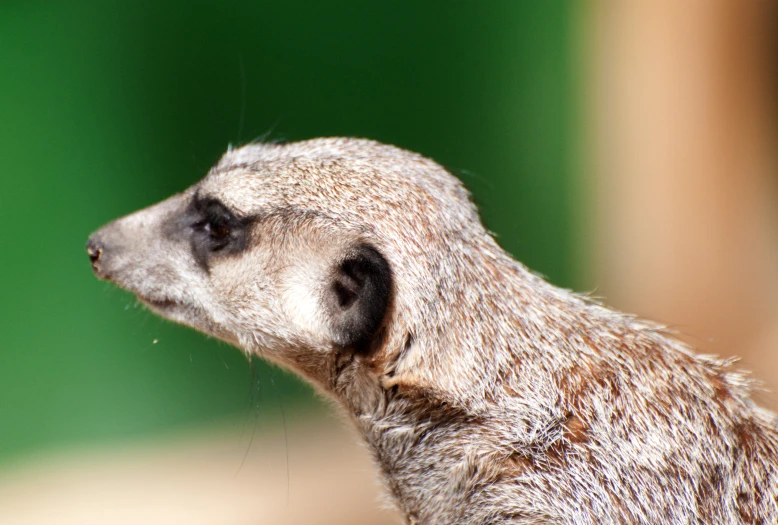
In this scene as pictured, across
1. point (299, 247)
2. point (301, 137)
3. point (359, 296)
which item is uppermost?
point (301, 137)

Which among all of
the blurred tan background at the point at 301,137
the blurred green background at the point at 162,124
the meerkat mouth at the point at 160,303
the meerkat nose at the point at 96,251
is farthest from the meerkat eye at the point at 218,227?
the blurred green background at the point at 162,124

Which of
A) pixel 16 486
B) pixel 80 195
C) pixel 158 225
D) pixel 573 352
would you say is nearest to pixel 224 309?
pixel 158 225

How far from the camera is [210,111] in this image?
5977mm

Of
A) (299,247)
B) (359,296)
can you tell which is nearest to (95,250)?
(299,247)

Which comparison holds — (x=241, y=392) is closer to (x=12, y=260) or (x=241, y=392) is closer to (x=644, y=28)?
(x=12, y=260)

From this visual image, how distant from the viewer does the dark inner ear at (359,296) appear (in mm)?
2650

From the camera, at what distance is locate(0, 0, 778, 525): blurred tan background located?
5.70 metres

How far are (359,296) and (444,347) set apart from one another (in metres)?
0.30

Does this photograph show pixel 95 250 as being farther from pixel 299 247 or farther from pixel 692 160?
pixel 692 160

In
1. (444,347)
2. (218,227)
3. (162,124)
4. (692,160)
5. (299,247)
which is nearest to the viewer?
(444,347)

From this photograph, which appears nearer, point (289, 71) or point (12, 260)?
point (12, 260)

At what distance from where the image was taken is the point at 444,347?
2.63m

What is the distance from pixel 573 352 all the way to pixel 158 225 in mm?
1459

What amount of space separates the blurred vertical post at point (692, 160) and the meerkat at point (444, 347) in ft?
15.0
